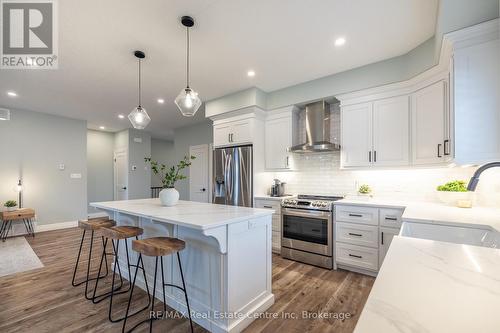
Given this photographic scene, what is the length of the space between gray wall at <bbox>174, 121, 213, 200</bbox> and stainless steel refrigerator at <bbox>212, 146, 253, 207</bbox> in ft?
6.37

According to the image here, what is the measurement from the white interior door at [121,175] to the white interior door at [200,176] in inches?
89.9

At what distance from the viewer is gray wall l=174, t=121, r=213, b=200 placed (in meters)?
6.06

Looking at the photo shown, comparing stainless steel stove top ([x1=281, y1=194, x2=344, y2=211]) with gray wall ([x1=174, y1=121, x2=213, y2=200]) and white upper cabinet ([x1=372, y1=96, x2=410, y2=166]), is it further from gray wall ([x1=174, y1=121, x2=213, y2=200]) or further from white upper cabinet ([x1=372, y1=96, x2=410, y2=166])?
gray wall ([x1=174, y1=121, x2=213, y2=200])

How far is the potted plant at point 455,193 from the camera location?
2.31 meters

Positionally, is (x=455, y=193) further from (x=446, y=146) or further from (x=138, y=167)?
(x=138, y=167)

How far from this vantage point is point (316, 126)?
3.60 meters

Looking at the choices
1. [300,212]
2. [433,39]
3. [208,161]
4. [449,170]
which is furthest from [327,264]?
[208,161]

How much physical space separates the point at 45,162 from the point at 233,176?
4.72 m

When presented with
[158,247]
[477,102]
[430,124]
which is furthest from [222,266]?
[430,124]

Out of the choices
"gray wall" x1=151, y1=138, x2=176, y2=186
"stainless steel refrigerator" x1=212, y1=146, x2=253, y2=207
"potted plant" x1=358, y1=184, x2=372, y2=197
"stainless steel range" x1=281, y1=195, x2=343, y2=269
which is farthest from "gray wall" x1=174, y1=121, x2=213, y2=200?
"potted plant" x1=358, y1=184, x2=372, y2=197

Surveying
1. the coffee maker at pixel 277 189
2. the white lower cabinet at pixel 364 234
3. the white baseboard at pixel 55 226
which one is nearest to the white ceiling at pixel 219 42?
the coffee maker at pixel 277 189

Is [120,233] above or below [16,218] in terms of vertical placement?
above

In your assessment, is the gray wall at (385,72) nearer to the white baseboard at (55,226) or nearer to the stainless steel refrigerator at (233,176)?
the stainless steel refrigerator at (233,176)

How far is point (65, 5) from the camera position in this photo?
1999 mm
